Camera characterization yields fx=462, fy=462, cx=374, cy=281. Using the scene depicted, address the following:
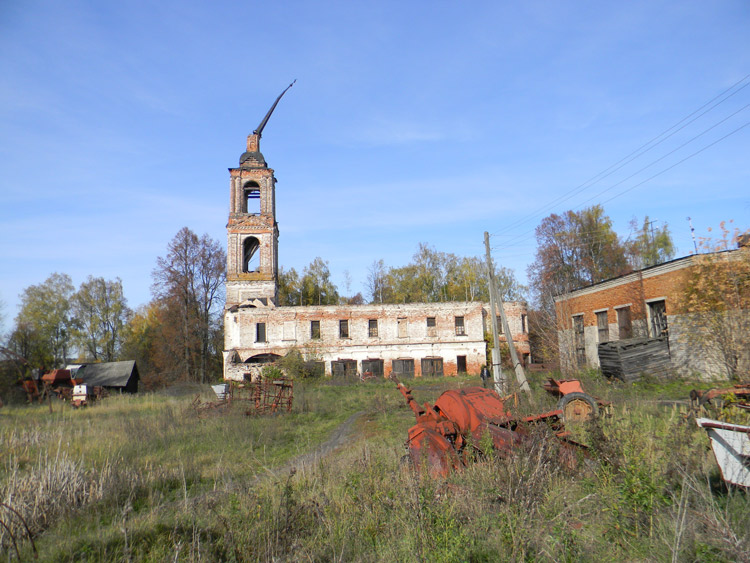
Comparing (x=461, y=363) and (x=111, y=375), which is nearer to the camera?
(x=111, y=375)

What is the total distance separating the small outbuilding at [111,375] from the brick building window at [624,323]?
30988 millimetres

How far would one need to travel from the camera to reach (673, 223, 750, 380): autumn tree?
49.4 ft

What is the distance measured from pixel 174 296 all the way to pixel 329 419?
3027 centimetres

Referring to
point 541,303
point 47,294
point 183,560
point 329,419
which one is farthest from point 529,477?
point 47,294

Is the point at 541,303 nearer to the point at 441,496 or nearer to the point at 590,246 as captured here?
the point at 590,246

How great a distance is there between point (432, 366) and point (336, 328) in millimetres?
7412

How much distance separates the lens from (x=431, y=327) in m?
33.7

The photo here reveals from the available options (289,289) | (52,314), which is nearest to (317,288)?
(289,289)

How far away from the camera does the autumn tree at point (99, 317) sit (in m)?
49.9

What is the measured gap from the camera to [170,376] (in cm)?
3997

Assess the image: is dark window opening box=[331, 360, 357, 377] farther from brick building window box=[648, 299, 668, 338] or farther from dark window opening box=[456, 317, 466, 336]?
brick building window box=[648, 299, 668, 338]

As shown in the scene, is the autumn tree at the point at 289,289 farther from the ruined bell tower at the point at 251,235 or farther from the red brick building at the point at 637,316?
the red brick building at the point at 637,316

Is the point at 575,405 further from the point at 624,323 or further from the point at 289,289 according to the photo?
the point at 289,289

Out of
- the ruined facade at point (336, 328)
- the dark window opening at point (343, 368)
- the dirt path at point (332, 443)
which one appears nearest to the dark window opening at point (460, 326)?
the ruined facade at point (336, 328)
